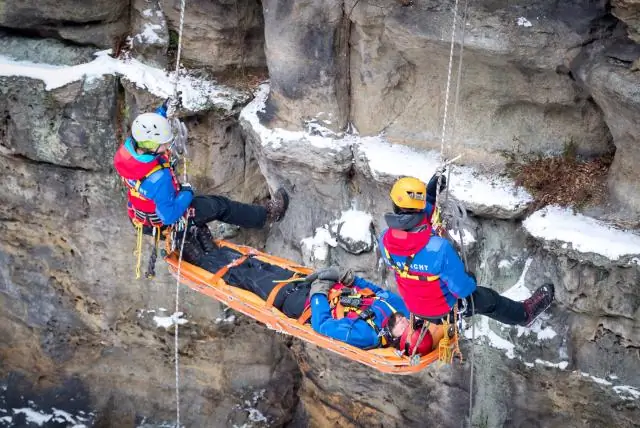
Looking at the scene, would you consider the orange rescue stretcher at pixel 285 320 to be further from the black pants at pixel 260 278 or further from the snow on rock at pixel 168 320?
the snow on rock at pixel 168 320

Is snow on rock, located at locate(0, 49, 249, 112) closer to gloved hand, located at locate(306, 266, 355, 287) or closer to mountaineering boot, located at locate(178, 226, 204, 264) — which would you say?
mountaineering boot, located at locate(178, 226, 204, 264)

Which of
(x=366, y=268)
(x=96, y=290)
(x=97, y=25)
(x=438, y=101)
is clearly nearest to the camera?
(x=438, y=101)

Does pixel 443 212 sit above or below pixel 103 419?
above

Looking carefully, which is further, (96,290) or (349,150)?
(96,290)

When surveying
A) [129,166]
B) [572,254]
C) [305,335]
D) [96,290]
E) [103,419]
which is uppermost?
[129,166]

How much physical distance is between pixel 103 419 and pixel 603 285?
7086 millimetres

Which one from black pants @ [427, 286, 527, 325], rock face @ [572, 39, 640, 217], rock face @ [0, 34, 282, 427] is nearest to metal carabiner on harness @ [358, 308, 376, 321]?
black pants @ [427, 286, 527, 325]

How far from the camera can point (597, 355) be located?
290 inches

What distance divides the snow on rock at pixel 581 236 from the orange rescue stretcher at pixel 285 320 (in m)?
1.32

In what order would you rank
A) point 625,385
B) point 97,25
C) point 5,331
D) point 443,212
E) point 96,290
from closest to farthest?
point 443,212, point 625,385, point 97,25, point 96,290, point 5,331

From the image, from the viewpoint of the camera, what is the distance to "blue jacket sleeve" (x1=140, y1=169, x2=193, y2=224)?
6895mm

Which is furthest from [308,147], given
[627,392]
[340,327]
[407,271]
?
[627,392]

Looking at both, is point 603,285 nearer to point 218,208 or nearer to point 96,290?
point 218,208

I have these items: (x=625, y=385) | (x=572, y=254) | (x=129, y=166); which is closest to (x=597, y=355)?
(x=625, y=385)
